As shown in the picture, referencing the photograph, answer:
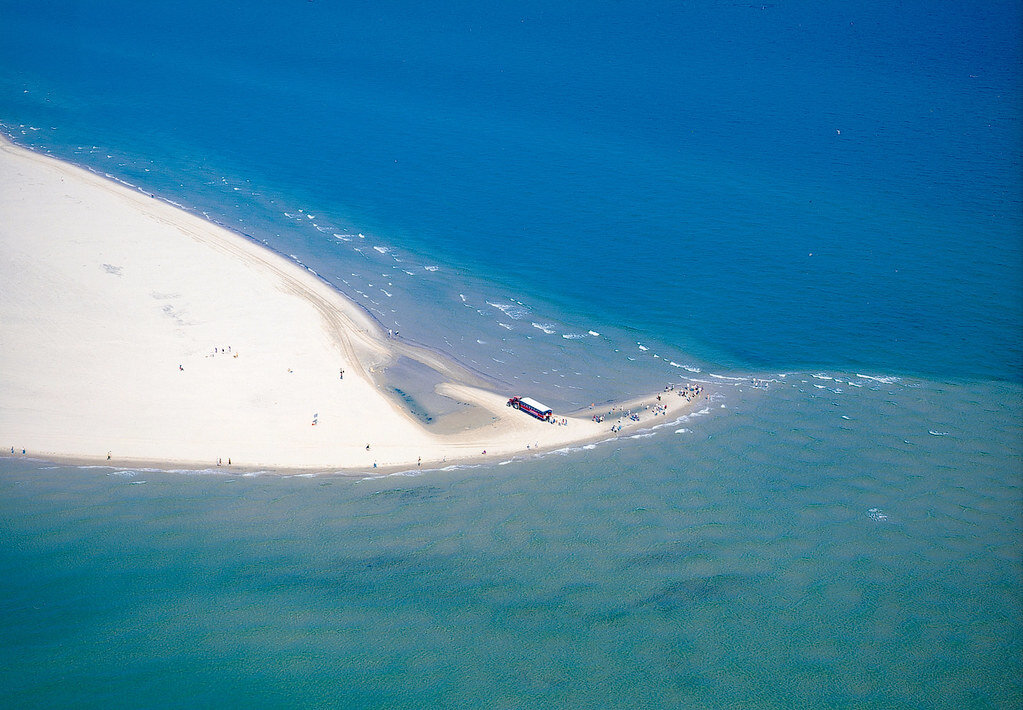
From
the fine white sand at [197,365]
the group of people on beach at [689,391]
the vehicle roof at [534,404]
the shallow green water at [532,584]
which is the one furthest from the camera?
the group of people on beach at [689,391]

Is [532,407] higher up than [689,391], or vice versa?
[689,391]

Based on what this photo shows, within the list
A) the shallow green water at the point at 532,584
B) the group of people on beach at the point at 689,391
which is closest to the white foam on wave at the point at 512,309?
the group of people on beach at the point at 689,391

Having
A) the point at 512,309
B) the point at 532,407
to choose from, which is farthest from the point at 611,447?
the point at 512,309

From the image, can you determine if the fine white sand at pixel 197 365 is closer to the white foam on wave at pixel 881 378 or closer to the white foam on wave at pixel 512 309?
the white foam on wave at pixel 512 309

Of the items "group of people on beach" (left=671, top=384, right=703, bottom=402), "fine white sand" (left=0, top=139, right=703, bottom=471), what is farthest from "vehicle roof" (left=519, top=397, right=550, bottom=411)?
"group of people on beach" (left=671, top=384, right=703, bottom=402)

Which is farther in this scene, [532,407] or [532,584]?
[532,407]

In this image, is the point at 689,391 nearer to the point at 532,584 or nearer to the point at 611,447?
the point at 611,447
